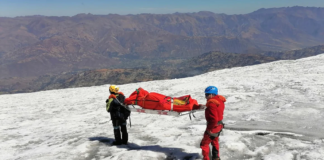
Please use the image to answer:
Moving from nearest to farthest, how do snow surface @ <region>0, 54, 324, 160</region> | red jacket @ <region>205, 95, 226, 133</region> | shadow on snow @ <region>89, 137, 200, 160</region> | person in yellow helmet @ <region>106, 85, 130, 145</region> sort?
red jacket @ <region>205, 95, 226, 133</region> → shadow on snow @ <region>89, 137, 200, 160</region> → snow surface @ <region>0, 54, 324, 160</region> → person in yellow helmet @ <region>106, 85, 130, 145</region>

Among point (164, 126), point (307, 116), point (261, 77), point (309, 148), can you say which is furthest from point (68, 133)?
point (261, 77)

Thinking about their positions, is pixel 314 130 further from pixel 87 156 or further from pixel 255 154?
pixel 87 156

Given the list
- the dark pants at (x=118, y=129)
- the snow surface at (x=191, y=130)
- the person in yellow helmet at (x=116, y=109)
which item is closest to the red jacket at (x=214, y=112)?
the snow surface at (x=191, y=130)

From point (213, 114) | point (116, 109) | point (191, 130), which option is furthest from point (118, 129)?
point (213, 114)

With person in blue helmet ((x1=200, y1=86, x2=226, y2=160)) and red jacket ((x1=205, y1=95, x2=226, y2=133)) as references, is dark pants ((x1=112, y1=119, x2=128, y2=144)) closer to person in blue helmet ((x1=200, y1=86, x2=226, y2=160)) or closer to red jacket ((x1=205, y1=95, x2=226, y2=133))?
person in blue helmet ((x1=200, y1=86, x2=226, y2=160))

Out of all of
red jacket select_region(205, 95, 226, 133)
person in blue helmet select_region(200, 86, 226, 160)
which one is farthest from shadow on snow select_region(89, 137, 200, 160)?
red jacket select_region(205, 95, 226, 133)
